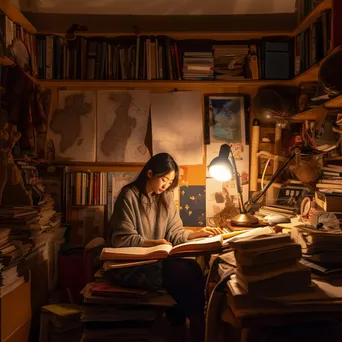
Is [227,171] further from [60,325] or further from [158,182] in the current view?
[60,325]

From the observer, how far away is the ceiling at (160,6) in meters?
2.97

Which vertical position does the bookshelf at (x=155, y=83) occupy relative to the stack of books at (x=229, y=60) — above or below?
below

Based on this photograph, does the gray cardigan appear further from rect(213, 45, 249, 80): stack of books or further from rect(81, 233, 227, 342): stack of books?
rect(213, 45, 249, 80): stack of books

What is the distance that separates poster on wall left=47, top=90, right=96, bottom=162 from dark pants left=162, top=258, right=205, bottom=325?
3.76ft

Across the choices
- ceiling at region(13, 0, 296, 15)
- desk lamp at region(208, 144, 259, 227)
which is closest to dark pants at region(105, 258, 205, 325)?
desk lamp at region(208, 144, 259, 227)

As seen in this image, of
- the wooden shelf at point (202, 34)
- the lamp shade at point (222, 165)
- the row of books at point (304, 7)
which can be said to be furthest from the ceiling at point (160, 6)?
the lamp shade at point (222, 165)

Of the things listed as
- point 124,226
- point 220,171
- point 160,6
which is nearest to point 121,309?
point 124,226

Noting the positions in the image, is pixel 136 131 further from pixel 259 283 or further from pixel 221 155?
pixel 259 283

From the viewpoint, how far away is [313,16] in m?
2.53

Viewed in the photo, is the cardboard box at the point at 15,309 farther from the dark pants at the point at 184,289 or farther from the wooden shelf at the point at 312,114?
the wooden shelf at the point at 312,114

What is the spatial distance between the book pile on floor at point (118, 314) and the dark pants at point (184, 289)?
0.31 metres

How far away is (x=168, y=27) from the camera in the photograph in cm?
303

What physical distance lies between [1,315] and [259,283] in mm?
1316

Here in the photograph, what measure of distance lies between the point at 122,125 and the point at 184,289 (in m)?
1.32
